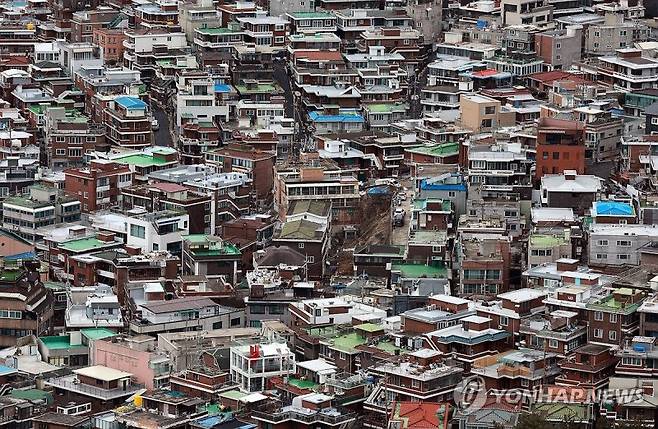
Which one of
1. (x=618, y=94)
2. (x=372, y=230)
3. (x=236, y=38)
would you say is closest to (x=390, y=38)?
(x=236, y=38)

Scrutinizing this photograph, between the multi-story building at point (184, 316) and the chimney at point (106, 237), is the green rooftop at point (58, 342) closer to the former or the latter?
the multi-story building at point (184, 316)

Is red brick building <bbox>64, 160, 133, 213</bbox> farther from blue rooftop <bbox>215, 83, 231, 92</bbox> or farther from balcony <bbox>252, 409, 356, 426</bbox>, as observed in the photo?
balcony <bbox>252, 409, 356, 426</bbox>

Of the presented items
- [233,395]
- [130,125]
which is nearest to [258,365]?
[233,395]

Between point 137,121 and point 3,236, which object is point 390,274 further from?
point 137,121

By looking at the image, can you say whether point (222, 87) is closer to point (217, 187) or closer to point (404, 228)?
point (217, 187)

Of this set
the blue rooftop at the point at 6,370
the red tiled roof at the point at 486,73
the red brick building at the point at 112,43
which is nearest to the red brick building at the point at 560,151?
the red tiled roof at the point at 486,73
